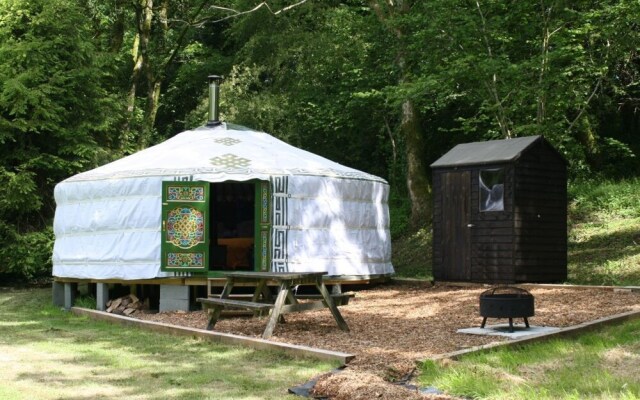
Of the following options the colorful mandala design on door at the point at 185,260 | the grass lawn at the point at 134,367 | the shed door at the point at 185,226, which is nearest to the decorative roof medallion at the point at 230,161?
the shed door at the point at 185,226

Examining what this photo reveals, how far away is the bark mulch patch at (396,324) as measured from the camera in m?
5.06

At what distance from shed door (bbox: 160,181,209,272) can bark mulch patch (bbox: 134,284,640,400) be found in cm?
67

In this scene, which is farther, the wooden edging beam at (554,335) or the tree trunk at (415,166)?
the tree trunk at (415,166)

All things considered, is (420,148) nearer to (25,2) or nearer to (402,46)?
(402,46)

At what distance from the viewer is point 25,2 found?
15102mm

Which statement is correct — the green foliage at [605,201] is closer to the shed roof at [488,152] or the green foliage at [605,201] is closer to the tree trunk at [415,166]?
the tree trunk at [415,166]

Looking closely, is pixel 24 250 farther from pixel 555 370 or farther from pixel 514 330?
pixel 555 370

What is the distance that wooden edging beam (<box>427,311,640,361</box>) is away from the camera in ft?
18.5

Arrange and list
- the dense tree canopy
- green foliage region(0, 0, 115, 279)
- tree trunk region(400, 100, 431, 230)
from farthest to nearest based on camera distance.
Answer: tree trunk region(400, 100, 431, 230) < green foliage region(0, 0, 115, 279) < the dense tree canopy

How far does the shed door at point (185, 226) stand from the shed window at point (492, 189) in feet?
11.3

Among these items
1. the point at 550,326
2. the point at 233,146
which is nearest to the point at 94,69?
the point at 233,146

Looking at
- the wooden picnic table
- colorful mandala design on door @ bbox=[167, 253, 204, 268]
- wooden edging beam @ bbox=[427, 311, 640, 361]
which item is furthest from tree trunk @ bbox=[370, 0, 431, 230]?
wooden edging beam @ bbox=[427, 311, 640, 361]

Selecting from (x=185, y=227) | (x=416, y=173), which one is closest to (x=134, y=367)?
(x=185, y=227)

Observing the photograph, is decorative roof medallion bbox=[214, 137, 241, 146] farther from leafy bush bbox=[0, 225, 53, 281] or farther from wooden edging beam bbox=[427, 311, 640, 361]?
wooden edging beam bbox=[427, 311, 640, 361]
